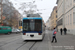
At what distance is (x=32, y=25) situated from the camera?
14.2 meters

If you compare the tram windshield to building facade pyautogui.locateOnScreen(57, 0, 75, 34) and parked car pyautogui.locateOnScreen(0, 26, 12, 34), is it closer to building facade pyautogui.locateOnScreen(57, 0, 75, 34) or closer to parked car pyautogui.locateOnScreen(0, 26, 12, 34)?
building facade pyautogui.locateOnScreen(57, 0, 75, 34)

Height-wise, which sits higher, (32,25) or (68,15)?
(68,15)

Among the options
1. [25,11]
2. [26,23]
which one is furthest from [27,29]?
[25,11]

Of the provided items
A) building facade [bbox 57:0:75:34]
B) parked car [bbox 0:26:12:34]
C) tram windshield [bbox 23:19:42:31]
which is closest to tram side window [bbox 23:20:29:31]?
tram windshield [bbox 23:19:42:31]

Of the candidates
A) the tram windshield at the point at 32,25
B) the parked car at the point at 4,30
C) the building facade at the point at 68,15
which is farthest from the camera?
the parked car at the point at 4,30

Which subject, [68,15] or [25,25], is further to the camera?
[68,15]

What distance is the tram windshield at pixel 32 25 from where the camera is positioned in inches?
555

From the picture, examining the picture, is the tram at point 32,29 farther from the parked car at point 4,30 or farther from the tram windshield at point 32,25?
the parked car at point 4,30

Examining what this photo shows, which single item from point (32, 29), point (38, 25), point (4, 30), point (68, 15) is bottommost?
point (4, 30)

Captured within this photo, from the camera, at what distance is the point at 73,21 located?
2691cm

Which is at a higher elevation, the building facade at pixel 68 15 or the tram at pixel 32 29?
the building facade at pixel 68 15

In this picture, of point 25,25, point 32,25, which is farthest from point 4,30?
point 32,25

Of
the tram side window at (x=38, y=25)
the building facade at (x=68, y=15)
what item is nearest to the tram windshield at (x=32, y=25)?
the tram side window at (x=38, y=25)

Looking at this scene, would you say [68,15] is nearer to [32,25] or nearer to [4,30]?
[4,30]
